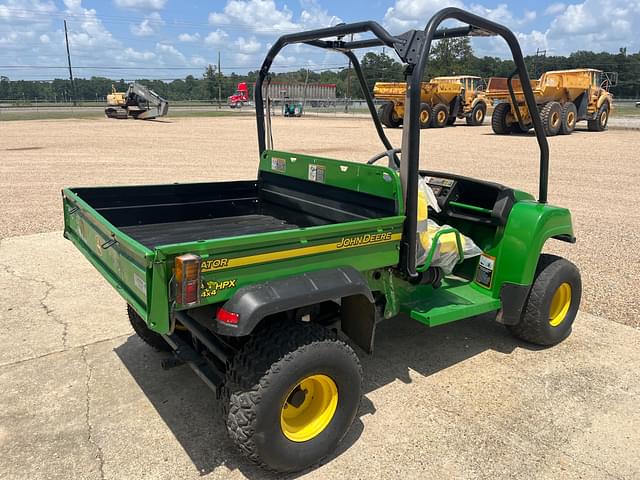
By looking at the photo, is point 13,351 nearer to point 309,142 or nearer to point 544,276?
point 544,276

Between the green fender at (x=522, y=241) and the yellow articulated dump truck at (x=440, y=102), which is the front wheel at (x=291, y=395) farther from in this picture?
the yellow articulated dump truck at (x=440, y=102)

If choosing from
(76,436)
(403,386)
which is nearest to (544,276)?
(403,386)

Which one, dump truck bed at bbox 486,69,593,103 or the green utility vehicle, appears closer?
the green utility vehicle

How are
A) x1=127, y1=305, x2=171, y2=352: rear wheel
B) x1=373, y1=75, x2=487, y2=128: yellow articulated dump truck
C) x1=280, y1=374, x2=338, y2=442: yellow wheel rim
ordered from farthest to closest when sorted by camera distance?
x1=373, y1=75, x2=487, y2=128: yellow articulated dump truck, x1=127, y1=305, x2=171, y2=352: rear wheel, x1=280, y1=374, x2=338, y2=442: yellow wheel rim

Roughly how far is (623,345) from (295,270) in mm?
2878

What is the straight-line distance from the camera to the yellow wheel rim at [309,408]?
2.62 metres

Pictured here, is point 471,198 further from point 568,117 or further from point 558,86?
point 568,117

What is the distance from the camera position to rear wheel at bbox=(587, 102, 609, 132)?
887 inches

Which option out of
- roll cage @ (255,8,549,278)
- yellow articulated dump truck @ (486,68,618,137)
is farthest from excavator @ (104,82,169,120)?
roll cage @ (255,8,549,278)

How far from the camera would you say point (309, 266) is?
2568 mm

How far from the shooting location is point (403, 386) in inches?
133

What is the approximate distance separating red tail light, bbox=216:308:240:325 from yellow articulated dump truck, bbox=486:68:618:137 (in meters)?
19.5

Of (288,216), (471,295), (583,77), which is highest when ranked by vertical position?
(583,77)

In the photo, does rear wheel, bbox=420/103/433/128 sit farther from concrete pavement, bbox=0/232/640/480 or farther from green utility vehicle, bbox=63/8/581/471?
concrete pavement, bbox=0/232/640/480
